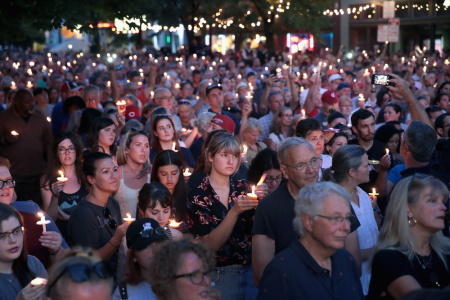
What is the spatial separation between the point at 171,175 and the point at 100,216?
1.03 meters

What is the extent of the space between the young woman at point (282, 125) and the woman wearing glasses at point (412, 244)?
5579 mm

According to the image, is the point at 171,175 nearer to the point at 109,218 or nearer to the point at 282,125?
the point at 109,218

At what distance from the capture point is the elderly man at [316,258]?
3916mm

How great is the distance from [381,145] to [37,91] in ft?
21.5

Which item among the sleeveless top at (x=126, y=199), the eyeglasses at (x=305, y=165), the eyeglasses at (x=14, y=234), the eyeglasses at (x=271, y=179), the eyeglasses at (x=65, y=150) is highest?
the eyeglasses at (x=305, y=165)

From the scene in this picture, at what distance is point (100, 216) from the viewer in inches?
227

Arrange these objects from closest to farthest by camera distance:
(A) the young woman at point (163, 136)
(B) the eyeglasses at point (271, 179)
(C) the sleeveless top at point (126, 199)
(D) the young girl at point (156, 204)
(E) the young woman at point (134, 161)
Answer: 1. (D) the young girl at point (156, 204)
2. (B) the eyeglasses at point (271, 179)
3. (C) the sleeveless top at point (126, 199)
4. (E) the young woman at point (134, 161)
5. (A) the young woman at point (163, 136)

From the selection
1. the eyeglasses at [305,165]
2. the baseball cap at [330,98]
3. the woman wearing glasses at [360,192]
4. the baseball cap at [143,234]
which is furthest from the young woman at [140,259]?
the baseball cap at [330,98]

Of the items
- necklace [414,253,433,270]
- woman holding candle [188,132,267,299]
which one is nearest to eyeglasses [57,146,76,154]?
woman holding candle [188,132,267,299]

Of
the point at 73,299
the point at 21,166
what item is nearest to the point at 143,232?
the point at 73,299

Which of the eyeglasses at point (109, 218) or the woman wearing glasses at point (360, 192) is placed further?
the eyeglasses at point (109, 218)

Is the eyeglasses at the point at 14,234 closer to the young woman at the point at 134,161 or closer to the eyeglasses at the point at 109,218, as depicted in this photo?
the eyeglasses at the point at 109,218

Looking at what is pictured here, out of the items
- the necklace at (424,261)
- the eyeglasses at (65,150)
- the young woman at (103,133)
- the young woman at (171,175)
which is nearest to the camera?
the necklace at (424,261)

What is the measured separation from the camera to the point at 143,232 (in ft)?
15.1
